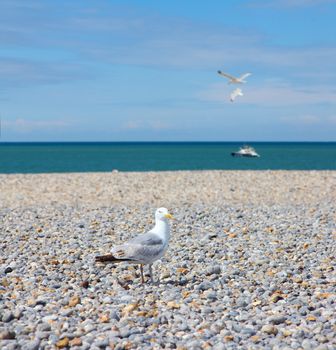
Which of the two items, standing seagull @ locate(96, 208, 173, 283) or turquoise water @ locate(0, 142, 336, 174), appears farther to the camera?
turquoise water @ locate(0, 142, 336, 174)

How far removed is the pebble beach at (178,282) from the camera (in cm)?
650

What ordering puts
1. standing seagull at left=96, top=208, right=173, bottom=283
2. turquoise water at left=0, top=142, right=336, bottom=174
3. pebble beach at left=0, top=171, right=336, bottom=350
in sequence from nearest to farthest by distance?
pebble beach at left=0, top=171, right=336, bottom=350 < standing seagull at left=96, top=208, right=173, bottom=283 < turquoise water at left=0, top=142, right=336, bottom=174

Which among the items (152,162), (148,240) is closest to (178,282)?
(148,240)

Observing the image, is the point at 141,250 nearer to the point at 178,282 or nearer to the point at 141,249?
the point at 141,249

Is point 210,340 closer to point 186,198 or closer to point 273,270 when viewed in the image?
point 273,270

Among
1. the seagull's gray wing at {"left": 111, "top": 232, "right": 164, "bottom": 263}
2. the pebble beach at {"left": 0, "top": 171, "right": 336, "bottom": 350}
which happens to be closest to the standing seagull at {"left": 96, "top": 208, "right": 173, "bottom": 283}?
the seagull's gray wing at {"left": 111, "top": 232, "right": 164, "bottom": 263}

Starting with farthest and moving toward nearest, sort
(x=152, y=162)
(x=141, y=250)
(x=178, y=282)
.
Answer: (x=152, y=162) < (x=178, y=282) < (x=141, y=250)

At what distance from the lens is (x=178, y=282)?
349 inches

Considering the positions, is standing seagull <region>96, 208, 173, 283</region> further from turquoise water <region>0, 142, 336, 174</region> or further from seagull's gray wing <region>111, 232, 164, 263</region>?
turquoise water <region>0, 142, 336, 174</region>

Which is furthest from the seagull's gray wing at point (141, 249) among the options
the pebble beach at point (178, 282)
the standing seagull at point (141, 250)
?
the pebble beach at point (178, 282)

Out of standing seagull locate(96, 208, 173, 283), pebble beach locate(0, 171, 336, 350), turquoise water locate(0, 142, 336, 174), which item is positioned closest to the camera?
pebble beach locate(0, 171, 336, 350)

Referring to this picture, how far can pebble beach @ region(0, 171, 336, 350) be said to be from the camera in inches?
256

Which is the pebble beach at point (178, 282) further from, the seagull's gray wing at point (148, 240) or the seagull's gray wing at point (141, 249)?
the seagull's gray wing at point (148, 240)

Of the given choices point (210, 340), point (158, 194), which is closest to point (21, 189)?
point (158, 194)
